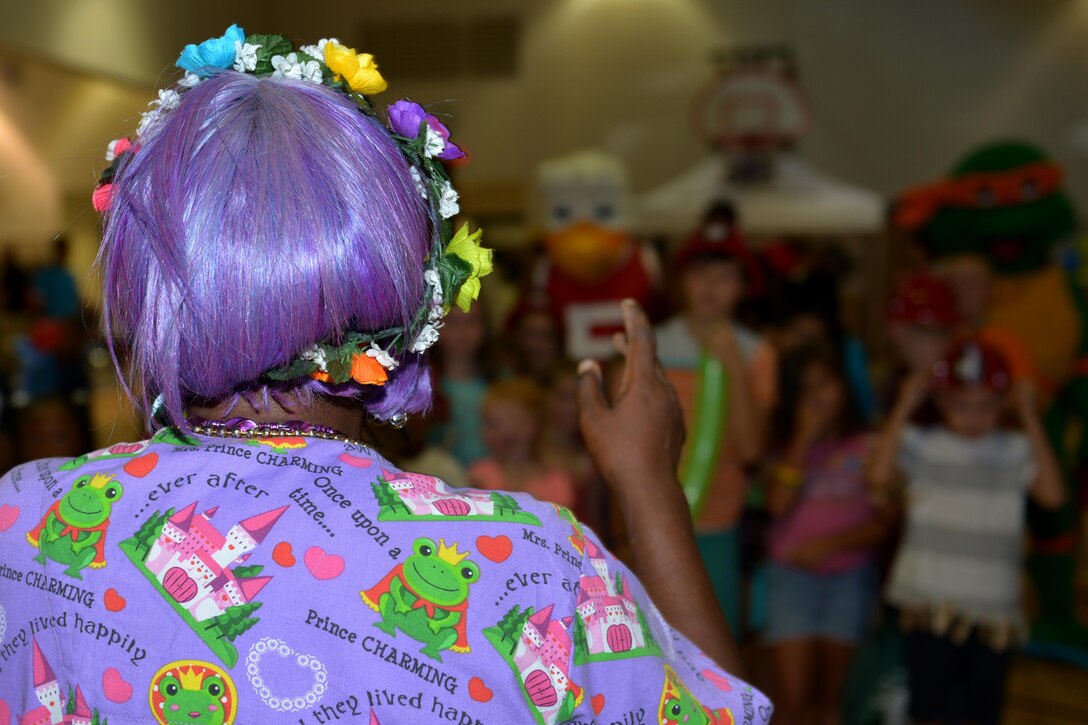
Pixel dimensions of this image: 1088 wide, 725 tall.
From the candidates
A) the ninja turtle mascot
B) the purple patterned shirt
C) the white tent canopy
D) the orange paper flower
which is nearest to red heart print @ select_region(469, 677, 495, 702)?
the purple patterned shirt

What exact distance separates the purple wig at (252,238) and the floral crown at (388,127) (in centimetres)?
2

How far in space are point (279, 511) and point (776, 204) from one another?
6.01m

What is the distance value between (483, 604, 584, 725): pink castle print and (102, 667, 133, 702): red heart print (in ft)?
0.81

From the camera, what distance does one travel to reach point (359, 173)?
73 centimetres

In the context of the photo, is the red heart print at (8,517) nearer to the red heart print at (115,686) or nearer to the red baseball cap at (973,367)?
the red heart print at (115,686)

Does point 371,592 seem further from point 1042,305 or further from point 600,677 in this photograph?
point 1042,305

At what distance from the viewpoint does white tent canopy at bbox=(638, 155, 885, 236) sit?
20.8 feet

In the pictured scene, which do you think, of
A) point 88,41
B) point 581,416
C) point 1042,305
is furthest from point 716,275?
point 88,41

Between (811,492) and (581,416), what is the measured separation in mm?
1841

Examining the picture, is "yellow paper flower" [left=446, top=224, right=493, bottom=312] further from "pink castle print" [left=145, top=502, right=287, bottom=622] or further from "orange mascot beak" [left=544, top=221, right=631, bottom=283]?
"orange mascot beak" [left=544, top=221, right=631, bottom=283]

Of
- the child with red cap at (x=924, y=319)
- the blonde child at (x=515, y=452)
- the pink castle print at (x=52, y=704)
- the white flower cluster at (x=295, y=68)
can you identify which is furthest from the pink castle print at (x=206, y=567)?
the child with red cap at (x=924, y=319)

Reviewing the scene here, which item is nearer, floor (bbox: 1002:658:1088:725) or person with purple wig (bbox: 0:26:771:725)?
person with purple wig (bbox: 0:26:771:725)

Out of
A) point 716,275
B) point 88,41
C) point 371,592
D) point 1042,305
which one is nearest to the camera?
point 371,592

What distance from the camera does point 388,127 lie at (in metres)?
0.81
